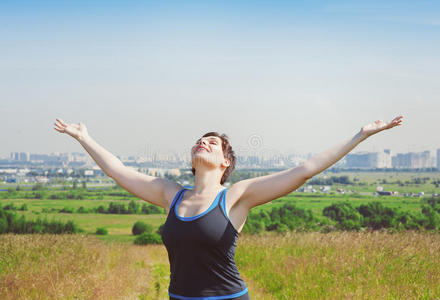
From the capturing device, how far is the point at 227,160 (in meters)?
3.35

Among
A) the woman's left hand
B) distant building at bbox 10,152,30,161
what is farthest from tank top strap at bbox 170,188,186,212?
distant building at bbox 10,152,30,161

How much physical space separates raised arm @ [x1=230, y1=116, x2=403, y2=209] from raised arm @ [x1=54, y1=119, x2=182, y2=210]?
0.58 meters

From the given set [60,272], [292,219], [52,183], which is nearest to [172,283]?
[60,272]

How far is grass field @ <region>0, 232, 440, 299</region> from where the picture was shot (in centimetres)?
646

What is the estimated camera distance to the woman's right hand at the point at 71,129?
11.6ft

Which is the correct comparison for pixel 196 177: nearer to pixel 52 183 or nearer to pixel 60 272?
pixel 60 272

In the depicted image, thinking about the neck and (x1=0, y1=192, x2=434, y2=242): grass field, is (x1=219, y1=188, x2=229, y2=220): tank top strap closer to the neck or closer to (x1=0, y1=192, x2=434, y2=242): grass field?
the neck

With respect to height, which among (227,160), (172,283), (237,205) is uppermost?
(227,160)

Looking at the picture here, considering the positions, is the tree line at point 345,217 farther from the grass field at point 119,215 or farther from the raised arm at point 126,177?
the raised arm at point 126,177

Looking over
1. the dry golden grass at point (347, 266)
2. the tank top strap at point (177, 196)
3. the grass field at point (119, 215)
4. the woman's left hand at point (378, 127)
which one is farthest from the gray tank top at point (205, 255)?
the grass field at point (119, 215)

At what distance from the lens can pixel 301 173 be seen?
296 centimetres

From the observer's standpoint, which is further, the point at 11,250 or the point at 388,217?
the point at 388,217

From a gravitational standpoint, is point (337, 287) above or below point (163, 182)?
below

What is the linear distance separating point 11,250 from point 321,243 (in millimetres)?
6196
